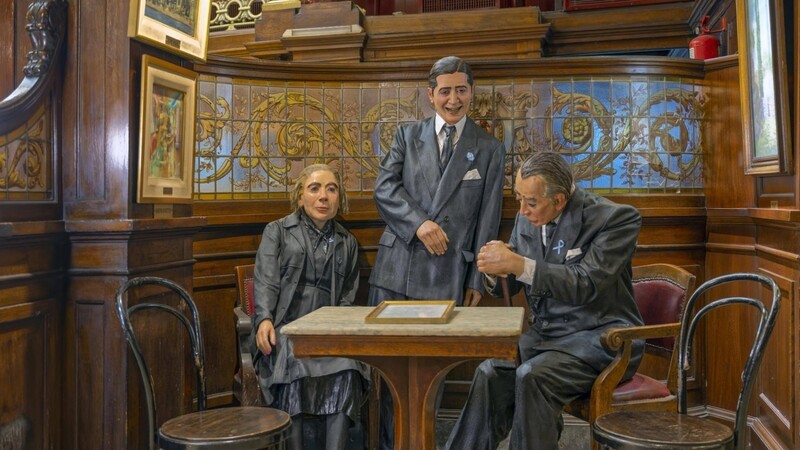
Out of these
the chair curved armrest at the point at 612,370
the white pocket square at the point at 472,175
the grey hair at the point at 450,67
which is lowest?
the chair curved armrest at the point at 612,370

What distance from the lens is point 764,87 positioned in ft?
11.3

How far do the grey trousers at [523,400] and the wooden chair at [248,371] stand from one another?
1.95 ft

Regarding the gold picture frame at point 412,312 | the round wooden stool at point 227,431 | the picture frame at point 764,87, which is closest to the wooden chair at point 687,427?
the gold picture frame at point 412,312

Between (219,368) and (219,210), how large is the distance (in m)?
0.83

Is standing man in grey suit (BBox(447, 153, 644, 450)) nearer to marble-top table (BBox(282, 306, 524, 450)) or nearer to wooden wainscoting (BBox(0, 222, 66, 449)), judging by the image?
marble-top table (BBox(282, 306, 524, 450))

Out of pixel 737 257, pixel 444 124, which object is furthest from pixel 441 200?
pixel 737 257

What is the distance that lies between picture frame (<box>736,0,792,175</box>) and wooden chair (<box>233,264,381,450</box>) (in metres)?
1.95

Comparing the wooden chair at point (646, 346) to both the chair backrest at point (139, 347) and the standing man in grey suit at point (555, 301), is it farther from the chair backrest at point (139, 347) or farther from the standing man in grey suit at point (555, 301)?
the chair backrest at point (139, 347)

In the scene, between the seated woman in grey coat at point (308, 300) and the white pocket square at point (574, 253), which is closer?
the white pocket square at point (574, 253)

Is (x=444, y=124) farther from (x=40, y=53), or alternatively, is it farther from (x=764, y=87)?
(x=40, y=53)

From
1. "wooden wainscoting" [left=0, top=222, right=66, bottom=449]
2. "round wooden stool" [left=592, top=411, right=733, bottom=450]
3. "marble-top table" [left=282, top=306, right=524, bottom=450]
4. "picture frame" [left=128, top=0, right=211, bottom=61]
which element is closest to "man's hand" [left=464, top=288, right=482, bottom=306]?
"marble-top table" [left=282, top=306, right=524, bottom=450]

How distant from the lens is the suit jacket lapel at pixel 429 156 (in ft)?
13.0

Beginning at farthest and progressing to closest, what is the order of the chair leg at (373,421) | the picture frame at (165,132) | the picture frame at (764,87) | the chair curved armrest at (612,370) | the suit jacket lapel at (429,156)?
the suit jacket lapel at (429,156)
the chair leg at (373,421)
the picture frame at (764,87)
the picture frame at (165,132)
the chair curved armrest at (612,370)

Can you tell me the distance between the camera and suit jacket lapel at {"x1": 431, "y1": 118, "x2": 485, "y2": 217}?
388cm
